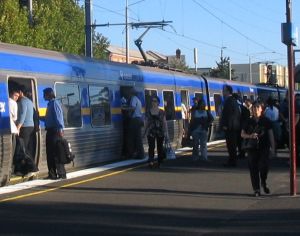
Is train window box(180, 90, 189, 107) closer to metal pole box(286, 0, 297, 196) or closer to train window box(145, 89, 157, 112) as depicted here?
train window box(145, 89, 157, 112)

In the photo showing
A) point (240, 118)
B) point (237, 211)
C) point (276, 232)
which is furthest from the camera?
point (240, 118)

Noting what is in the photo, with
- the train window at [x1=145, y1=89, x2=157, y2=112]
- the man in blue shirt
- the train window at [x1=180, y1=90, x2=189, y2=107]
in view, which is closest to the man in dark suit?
the train window at [x1=145, y1=89, x2=157, y2=112]

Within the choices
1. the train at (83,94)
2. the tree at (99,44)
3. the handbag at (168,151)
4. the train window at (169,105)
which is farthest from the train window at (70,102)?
the tree at (99,44)

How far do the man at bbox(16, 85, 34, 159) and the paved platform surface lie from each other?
1047 mm

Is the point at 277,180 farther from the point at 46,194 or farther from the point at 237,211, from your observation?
the point at 46,194

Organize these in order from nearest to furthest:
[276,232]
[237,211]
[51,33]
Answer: [276,232]
[237,211]
[51,33]

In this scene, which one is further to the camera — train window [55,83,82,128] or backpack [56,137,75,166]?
train window [55,83,82,128]

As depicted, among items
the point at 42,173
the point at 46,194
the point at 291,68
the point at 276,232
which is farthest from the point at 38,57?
the point at 276,232

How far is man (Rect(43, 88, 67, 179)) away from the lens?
12945 millimetres

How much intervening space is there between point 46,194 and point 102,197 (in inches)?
39.8

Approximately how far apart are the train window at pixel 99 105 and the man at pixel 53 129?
279 centimetres

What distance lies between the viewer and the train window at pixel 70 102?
1450 cm

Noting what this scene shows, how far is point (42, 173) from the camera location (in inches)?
535

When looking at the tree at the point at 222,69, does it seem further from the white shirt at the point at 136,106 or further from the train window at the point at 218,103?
the white shirt at the point at 136,106
